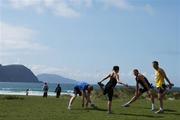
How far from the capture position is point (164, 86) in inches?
896

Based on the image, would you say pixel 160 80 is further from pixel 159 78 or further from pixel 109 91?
pixel 109 91

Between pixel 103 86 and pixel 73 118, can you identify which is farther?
pixel 103 86

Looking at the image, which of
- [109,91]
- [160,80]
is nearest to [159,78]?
[160,80]

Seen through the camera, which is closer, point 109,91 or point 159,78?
point 109,91

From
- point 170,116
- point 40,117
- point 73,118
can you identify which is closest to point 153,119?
point 170,116

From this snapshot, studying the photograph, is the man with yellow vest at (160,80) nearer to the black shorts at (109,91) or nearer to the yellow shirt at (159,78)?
the yellow shirt at (159,78)

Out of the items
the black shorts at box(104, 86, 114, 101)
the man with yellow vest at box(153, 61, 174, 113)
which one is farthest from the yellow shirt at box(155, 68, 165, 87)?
the black shorts at box(104, 86, 114, 101)

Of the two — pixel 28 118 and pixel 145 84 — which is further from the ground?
pixel 145 84

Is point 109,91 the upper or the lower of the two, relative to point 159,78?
lower

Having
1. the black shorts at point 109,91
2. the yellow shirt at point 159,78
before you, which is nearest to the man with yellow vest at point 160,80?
the yellow shirt at point 159,78

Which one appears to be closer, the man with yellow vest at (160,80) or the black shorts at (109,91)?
the black shorts at (109,91)

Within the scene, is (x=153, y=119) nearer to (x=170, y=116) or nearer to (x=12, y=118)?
(x=170, y=116)

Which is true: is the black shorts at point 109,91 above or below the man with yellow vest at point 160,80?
below

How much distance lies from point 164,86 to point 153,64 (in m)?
1.13
